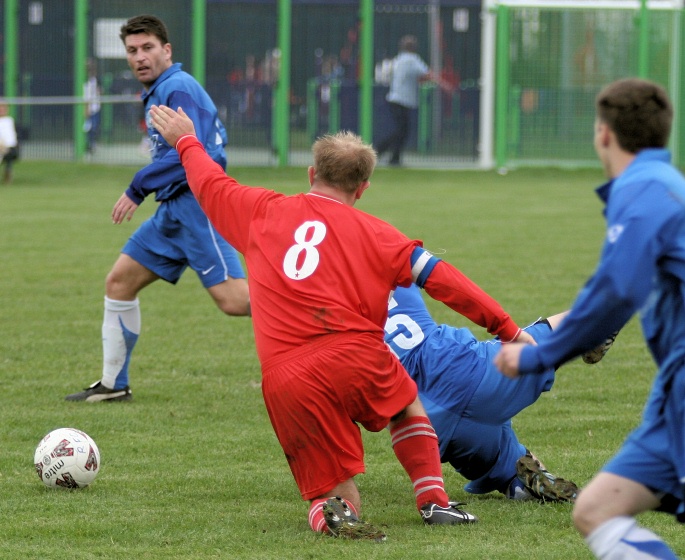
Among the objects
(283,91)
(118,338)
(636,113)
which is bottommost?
(118,338)

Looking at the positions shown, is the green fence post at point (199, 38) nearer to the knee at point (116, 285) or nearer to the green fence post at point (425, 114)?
the green fence post at point (425, 114)

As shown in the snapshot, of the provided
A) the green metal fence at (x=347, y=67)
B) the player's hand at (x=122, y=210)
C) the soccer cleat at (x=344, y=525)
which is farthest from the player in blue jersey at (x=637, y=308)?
the green metal fence at (x=347, y=67)

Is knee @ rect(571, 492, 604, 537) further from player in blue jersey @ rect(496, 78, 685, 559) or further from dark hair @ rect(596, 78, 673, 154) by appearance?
dark hair @ rect(596, 78, 673, 154)

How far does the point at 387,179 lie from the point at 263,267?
60.7 feet

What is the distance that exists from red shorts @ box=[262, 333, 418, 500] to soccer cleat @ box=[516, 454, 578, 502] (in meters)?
0.67

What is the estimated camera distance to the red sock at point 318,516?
4.48 metres

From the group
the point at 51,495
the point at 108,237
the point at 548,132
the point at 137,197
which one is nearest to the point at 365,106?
the point at 548,132

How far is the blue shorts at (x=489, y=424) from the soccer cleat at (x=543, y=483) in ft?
0.24

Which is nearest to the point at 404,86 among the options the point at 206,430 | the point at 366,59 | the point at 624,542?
the point at 366,59

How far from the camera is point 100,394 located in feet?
22.7

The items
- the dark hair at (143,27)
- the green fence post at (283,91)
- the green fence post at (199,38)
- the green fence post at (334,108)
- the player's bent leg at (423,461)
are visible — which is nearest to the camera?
the player's bent leg at (423,461)

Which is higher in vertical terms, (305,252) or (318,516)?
(305,252)

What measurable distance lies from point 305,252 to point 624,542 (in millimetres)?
1704

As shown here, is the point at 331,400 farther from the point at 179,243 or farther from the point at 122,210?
the point at 179,243
